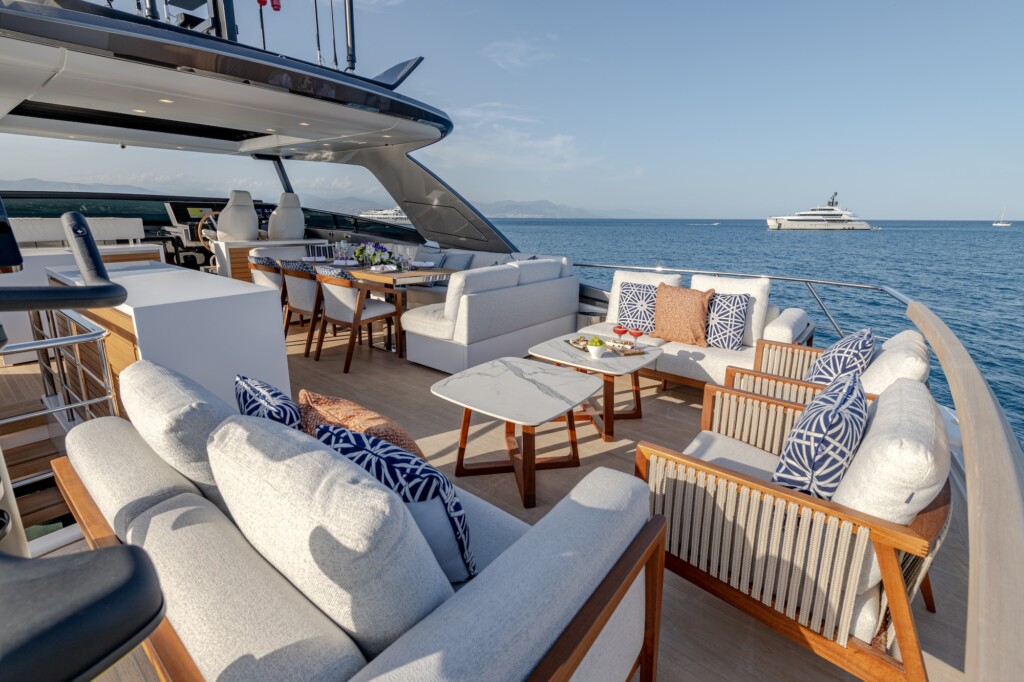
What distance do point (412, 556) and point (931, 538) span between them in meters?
1.17

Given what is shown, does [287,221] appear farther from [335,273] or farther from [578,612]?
[578,612]

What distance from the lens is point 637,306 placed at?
377 centimetres

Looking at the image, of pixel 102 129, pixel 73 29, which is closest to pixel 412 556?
pixel 73 29

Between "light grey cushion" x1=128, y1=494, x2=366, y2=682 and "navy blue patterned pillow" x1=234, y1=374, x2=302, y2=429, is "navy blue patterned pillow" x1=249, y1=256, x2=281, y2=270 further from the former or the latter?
"light grey cushion" x1=128, y1=494, x2=366, y2=682

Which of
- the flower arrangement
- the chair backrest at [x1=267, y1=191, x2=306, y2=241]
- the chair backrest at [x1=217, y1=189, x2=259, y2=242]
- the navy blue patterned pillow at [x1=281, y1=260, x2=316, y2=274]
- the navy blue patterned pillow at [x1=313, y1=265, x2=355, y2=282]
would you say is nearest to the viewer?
the navy blue patterned pillow at [x1=313, y1=265, x2=355, y2=282]

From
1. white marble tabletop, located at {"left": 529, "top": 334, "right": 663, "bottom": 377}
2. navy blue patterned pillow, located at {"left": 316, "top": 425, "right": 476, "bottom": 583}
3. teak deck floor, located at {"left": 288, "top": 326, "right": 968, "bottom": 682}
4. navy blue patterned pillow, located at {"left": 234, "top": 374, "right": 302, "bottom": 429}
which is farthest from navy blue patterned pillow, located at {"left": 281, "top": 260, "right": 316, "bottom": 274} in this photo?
navy blue patterned pillow, located at {"left": 316, "top": 425, "right": 476, "bottom": 583}

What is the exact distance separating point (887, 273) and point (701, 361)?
22543 millimetres

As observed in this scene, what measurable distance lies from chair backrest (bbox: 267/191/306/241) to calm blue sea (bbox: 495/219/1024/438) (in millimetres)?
4124

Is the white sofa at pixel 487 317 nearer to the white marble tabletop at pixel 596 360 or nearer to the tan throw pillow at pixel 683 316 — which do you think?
the white marble tabletop at pixel 596 360

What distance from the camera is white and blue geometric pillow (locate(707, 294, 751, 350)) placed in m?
3.33

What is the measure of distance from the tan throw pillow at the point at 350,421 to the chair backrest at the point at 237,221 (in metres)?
5.72

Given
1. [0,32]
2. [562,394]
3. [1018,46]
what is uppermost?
[1018,46]

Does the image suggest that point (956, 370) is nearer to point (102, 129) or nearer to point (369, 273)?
point (369, 273)

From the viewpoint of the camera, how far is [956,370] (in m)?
0.86
